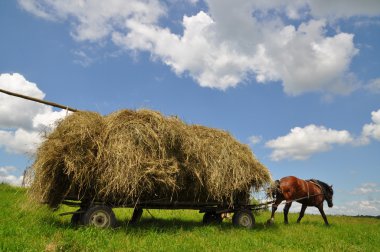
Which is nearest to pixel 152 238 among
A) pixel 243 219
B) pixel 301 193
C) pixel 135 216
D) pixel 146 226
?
pixel 146 226

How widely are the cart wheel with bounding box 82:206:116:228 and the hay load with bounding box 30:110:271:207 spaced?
0.91 ft

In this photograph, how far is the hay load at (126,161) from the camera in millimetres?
9133

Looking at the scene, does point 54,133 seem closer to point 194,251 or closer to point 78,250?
point 78,250

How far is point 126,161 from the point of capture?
916 centimetres

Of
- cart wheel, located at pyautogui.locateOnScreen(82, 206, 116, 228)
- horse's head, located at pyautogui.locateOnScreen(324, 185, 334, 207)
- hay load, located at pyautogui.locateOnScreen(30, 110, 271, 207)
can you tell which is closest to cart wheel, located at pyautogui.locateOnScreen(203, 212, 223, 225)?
hay load, located at pyautogui.locateOnScreen(30, 110, 271, 207)

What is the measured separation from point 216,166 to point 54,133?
14.9ft

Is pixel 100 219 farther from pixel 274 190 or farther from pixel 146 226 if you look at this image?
pixel 274 190

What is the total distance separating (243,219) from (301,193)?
13.3ft

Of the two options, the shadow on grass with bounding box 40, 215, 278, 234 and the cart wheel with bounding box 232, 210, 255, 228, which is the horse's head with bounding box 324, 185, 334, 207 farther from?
the cart wheel with bounding box 232, 210, 255, 228

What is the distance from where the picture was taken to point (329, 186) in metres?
16.8

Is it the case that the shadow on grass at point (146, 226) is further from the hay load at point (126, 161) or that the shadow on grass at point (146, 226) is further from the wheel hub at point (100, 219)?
the hay load at point (126, 161)

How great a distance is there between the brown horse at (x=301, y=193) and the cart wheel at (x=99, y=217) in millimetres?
6097

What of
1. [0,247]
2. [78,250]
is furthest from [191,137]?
[0,247]

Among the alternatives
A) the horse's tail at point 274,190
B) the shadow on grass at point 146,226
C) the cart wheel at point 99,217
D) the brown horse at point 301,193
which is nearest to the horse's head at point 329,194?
the brown horse at point 301,193
